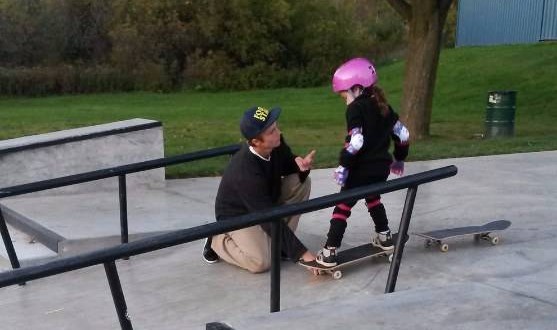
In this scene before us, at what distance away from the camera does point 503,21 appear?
30.6 metres

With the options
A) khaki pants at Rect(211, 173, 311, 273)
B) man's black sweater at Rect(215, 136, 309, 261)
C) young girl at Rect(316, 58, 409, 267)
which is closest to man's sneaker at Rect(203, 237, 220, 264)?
khaki pants at Rect(211, 173, 311, 273)

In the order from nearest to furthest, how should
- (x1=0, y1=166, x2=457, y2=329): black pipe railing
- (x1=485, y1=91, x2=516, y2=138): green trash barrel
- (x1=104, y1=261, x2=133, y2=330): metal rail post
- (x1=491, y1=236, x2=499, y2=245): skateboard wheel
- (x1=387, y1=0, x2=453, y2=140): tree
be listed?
(x1=0, y1=166, x2=457, y2=329): black pipe railing, (x1=104, y1=261, x2=133, y2=330): metal rail post, (x1=491, y1=236, x2=499, y2=245): skateboard wheel, (x1=387, y1=0, x2=453, y2=140): tree, (x1=485, y1=91, x2=516, y2=138): green trash barrel

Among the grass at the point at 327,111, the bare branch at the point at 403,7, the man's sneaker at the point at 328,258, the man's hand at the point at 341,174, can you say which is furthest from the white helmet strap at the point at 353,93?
the bare branch at the point at 403,7

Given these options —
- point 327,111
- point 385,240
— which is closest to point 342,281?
point 385,240

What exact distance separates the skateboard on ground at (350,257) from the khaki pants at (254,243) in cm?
29

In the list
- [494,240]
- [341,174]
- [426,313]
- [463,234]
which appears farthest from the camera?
[494,240]

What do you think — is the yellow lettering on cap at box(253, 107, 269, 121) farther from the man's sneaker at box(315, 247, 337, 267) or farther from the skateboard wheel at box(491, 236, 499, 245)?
the skateboard wheel at box(491, 236, 499, 245)

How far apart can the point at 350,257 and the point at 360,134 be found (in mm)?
864

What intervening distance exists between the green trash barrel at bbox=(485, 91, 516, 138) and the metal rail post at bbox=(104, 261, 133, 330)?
36.6 feet

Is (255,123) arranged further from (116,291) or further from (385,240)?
(116,291)

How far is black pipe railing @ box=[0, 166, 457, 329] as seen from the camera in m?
3.31

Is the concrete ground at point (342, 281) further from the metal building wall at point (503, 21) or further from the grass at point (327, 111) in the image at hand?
the metal building wall at point (503, 21)

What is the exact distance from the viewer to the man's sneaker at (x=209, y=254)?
225 inches

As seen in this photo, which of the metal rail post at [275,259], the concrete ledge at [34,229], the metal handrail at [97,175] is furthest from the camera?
the concrete ledge at [34,229]
